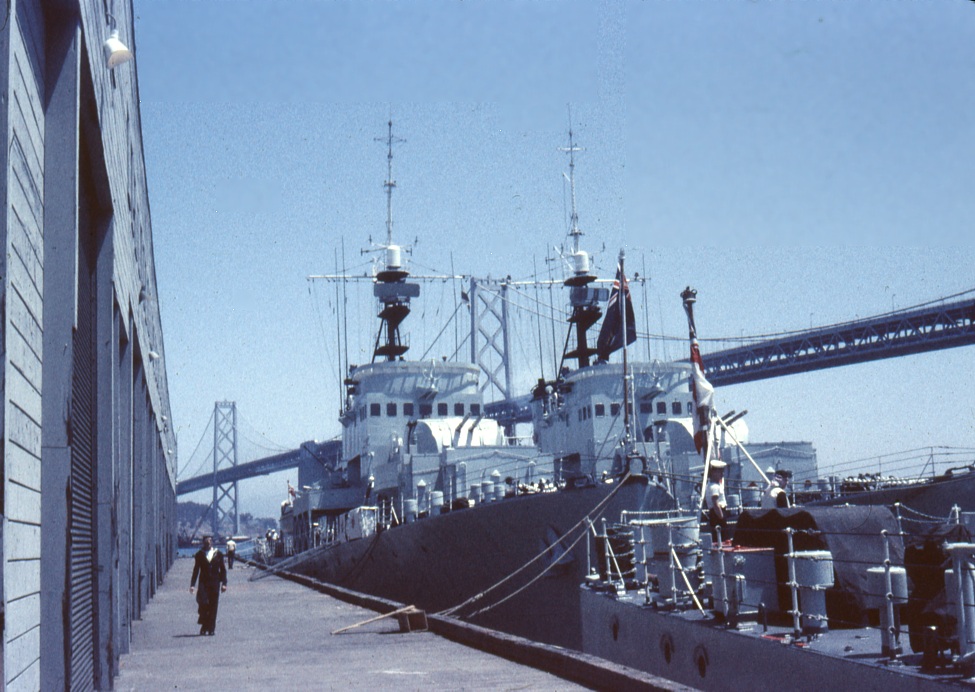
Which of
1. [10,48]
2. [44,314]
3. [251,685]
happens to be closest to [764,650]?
[251,685]

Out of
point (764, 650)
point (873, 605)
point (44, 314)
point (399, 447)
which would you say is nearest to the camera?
point (44, 314)

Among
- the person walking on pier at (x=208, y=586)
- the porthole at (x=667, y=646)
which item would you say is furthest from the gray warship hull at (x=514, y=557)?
the porthole at (x=667, y=646)

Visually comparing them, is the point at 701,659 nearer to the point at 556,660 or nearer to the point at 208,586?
the point at 556,660

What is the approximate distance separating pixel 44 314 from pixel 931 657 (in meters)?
5.61

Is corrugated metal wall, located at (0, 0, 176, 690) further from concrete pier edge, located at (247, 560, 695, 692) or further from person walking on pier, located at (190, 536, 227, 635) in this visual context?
person walking on pier, located at (190, 536, 227, 635)

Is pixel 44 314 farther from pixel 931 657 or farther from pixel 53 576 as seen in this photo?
pixel 931 657

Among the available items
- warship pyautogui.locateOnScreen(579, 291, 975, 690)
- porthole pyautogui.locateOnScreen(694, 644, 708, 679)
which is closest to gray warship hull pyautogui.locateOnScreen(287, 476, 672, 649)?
warship pyautogui.locateOnScreen(579, 291, 975, 690)

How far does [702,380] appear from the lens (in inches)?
559

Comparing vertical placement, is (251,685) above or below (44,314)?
below

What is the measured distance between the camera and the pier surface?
9312 mm

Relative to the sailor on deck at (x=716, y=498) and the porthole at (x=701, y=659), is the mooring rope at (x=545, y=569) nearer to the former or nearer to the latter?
the sailor on deck at (x=716, y=498)

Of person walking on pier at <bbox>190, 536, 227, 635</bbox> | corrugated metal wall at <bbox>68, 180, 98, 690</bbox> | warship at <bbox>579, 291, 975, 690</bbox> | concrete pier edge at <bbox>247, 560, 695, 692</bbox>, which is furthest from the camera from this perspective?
person walking on pier at <bbox>190, 536, 227, 635</bbox>

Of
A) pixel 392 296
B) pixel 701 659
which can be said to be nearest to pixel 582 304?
pixel 392 296

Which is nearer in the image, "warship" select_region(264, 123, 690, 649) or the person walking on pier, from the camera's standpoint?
the person walking on pier
